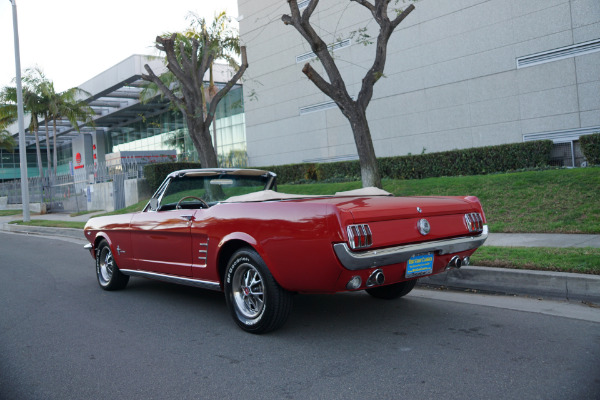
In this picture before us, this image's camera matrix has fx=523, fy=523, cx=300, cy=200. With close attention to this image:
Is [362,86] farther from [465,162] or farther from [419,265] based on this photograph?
[419,265]

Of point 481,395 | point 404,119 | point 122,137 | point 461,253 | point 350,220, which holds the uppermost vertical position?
point 122,137

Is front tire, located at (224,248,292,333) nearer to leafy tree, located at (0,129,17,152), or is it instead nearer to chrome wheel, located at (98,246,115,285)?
chrome wheel, located at (98,246,115,285)

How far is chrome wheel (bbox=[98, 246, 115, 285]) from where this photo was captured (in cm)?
686

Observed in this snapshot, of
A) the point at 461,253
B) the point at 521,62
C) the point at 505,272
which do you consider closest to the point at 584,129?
the point at 521,62

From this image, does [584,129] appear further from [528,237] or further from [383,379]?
[383,379]

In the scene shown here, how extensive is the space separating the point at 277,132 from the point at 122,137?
2680 cm

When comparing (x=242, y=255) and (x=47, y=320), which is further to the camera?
(x=47, y=320)

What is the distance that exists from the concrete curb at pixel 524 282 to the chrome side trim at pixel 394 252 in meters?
1.26

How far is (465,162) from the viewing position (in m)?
15.7

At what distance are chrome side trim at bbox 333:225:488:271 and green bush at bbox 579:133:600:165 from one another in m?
9.89

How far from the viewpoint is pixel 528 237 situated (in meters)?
8.55

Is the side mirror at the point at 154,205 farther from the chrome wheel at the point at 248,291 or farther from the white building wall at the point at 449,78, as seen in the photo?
the white building wall at the point at 449,78

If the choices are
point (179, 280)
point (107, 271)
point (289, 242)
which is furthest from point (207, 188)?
point (289, 242)

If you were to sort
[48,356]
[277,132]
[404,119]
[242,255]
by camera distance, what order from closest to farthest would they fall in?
[48,356], [242,255], [404,119], [277,132]
